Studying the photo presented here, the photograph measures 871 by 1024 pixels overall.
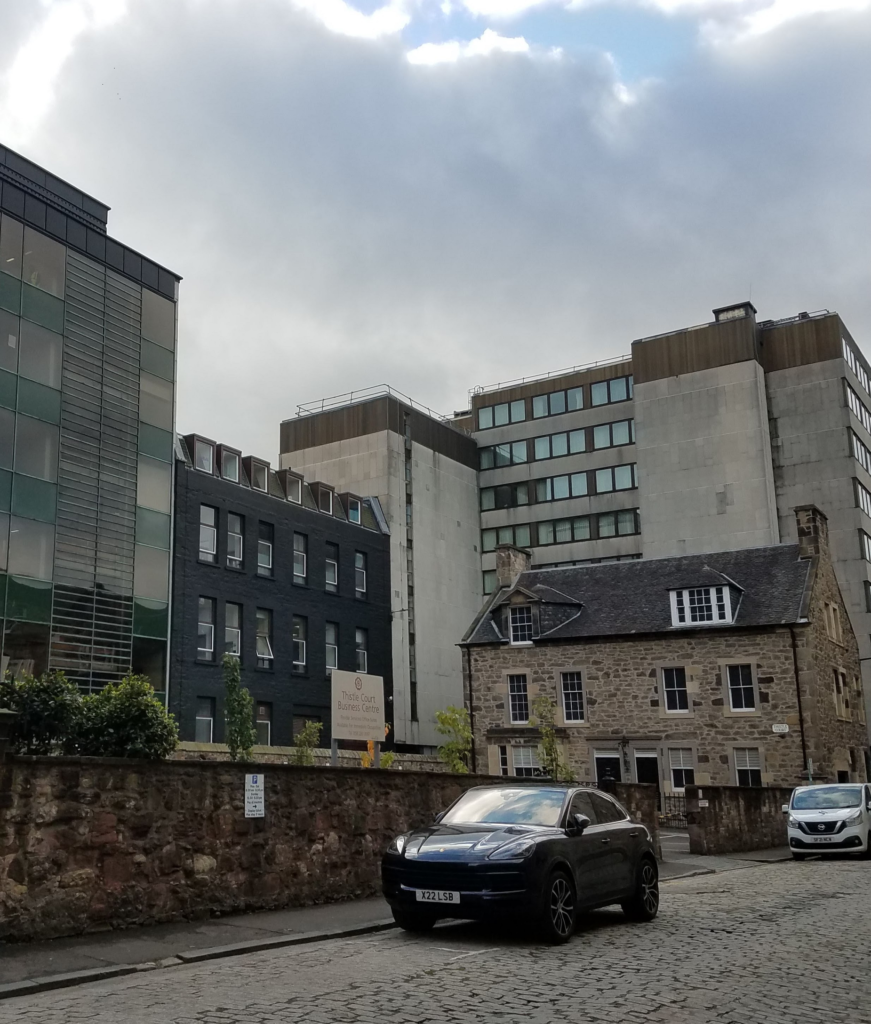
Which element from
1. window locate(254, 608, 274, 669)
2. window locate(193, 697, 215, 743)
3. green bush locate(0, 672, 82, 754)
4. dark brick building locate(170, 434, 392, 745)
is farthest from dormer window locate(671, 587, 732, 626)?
green bush locate(0, 672, 82, 754)

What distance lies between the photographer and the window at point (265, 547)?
4269 centimetres

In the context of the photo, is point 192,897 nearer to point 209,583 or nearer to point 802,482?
point 209,583

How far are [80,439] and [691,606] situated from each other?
72.2 ft

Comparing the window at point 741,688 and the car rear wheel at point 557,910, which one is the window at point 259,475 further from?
the car rear wheel at point 557,910

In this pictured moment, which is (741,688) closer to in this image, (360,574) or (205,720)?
(205,720)

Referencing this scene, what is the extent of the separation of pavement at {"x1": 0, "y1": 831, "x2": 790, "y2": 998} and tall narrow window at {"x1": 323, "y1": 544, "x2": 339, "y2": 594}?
32.3m

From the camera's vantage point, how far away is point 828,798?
2409 cm

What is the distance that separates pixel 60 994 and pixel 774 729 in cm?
3120

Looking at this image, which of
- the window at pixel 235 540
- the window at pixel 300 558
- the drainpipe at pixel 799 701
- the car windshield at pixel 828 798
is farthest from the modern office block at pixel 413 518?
the car windshield at pixel 828 798

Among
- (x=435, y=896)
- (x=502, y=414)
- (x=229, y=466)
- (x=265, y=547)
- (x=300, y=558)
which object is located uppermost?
(x=502, y=414)

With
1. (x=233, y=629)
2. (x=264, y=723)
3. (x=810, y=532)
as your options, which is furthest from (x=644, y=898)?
(x=264, y=723)

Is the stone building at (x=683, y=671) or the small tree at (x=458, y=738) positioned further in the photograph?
the small tree at (x=458, y=738)

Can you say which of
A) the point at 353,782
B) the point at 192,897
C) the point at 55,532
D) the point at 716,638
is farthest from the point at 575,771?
the point at 192,897

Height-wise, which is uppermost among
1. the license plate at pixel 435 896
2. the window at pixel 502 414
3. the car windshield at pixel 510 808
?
the window at pixel 502 414
